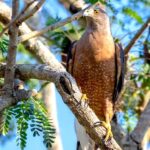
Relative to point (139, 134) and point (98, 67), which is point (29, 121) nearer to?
point (98, 67)

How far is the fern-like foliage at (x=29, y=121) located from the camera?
2537 mm

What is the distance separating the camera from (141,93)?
5.36 m

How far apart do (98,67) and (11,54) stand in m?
1.38

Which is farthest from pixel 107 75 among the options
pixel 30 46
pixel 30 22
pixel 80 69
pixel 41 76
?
pixel 30 22

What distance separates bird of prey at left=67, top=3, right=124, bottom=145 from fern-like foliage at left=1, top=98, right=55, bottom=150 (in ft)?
3.96

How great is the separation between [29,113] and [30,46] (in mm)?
2055

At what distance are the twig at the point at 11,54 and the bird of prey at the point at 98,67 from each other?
1.22 metres

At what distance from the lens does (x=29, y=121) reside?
2592mm

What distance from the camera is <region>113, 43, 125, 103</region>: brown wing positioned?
3.96 m

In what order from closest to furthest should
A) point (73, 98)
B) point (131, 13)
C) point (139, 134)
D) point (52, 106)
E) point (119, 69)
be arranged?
1. point (73, 98)
2. point (119, 69)
3. point (139, 134)
4. point (131, 13)
5. point (52, 106)

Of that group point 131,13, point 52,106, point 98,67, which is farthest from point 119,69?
point 52,106

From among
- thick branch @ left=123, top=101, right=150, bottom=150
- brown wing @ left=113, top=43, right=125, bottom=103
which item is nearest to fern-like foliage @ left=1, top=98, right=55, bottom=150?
brown wing @ left=113, top=43, right=125, bottom=103

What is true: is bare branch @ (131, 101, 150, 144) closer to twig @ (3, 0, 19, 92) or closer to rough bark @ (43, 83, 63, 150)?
rough bark @ (43, 83, 63, 150)

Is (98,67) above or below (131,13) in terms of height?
below
